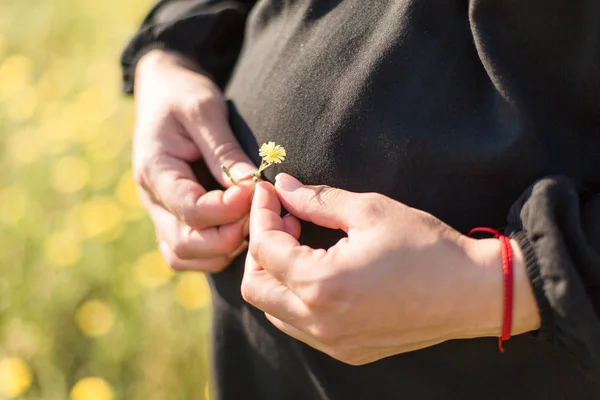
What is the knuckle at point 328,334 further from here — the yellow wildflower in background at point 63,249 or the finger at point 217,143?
the yellow wildflower in background at point 63,249

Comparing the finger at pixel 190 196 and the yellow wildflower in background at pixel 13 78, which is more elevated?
the finger at pixel 190 196

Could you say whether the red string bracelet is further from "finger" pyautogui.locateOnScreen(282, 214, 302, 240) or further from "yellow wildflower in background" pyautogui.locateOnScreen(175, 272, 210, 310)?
"yellow wildflower in background" pyautogui.locateOnScreen(175, 272, 210, 310)

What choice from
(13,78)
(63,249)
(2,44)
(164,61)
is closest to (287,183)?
(164,61)

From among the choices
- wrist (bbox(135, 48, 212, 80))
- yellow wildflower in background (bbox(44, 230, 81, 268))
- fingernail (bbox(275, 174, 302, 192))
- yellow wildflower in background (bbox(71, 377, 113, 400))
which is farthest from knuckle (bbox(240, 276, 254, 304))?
yellow wildflower in background (bbox(44, 230, 81, 268))

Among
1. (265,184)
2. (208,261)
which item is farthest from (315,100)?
(208,261)

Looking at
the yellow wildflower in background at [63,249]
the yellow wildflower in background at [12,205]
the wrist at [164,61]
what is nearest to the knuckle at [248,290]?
the wrist at [164,61]

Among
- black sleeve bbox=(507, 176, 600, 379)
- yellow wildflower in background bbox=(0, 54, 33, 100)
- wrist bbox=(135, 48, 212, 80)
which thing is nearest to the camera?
black sleeve bbox=(507, 176, 600, 379)
